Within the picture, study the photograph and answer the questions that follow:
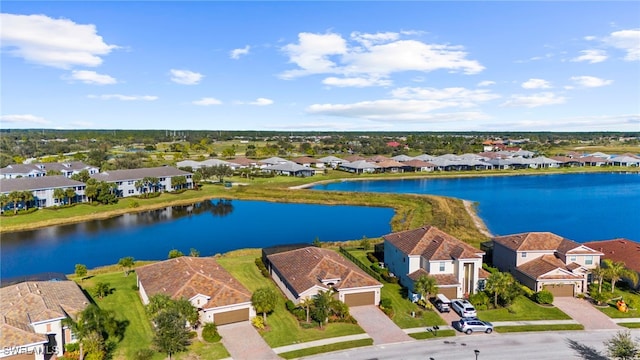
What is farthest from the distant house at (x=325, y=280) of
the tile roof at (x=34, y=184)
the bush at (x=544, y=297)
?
the tile roof at (x=34, y=184)

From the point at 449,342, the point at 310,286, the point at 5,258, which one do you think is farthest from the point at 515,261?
the point at 5,258

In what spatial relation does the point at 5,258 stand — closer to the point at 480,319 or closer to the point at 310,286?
the point at 310,286

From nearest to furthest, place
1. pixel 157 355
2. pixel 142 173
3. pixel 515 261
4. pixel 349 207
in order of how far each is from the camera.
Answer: pixel 157 355, pixel 515 261, pixel 349 207, pixel 142 173

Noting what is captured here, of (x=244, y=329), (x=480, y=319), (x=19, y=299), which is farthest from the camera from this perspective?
(x=480, y=319)

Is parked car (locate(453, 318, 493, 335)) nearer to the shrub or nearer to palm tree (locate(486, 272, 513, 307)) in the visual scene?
palm tree (locate(486, 272, 513, 307))

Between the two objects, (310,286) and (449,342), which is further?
Answer: (310,286)

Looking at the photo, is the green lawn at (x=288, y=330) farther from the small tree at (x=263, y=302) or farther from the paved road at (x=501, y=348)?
the paved road at (x=501, y=348)
